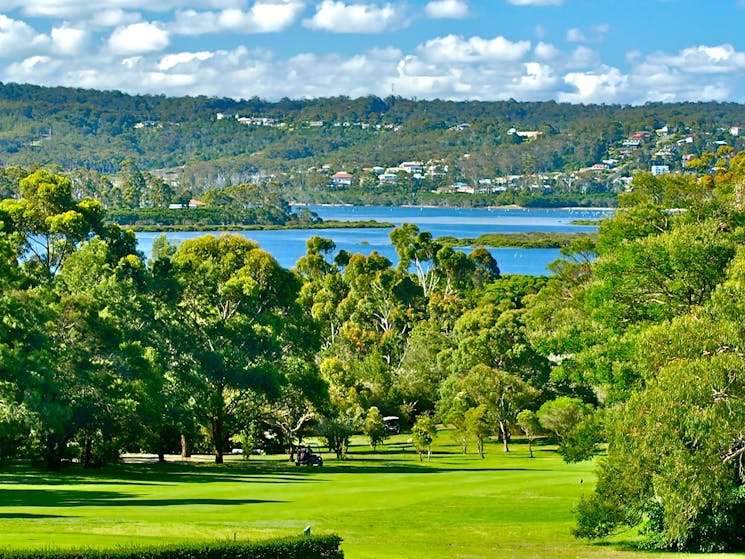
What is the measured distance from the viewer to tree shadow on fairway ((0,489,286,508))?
2614 centimetres

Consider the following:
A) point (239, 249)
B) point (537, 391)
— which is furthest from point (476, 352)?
point (239, 249)

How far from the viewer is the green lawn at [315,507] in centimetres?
2228

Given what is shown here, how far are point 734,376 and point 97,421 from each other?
21094mm

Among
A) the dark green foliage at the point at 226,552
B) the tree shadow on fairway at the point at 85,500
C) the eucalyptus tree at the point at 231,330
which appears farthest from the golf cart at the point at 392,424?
the dark green foliage at the point at 226,552

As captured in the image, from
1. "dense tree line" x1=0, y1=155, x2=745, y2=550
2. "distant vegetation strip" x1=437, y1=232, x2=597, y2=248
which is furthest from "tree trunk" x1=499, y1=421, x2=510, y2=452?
"distant vegetation strip" x1=437, y1=232, x2=597, y2=248

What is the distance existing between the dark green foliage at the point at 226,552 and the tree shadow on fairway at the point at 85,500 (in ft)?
29.6

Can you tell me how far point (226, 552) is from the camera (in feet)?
58.3

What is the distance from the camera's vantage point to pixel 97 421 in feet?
117

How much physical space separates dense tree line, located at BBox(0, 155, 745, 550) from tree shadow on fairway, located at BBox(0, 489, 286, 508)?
3010mm

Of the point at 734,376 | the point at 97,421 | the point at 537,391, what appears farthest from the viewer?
the point at 537,391

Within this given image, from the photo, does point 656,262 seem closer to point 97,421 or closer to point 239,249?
point 97,421

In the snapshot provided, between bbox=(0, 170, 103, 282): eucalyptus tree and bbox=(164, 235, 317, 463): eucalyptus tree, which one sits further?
bbox=(0, 170, 103, 282): eucalyptus tree

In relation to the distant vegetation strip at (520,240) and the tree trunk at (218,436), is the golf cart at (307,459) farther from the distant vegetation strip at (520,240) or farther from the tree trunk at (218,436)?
the distant vegetation strip at (520,240)

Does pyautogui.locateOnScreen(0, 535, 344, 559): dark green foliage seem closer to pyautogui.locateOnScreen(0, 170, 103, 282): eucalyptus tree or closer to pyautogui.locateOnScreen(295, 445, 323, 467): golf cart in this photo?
pyautogui.locateOnScreen(295, 445, 323, 467): golf cart
